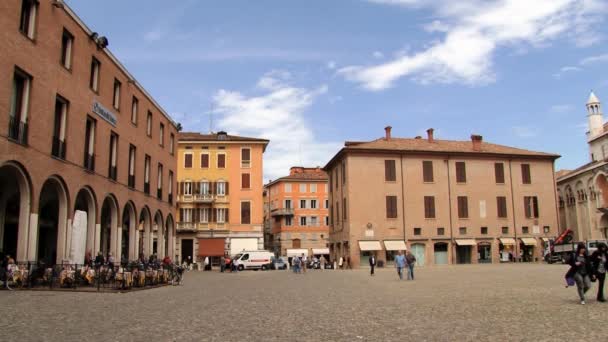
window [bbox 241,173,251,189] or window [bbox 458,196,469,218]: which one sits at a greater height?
window [bbox 241,173,251,189]

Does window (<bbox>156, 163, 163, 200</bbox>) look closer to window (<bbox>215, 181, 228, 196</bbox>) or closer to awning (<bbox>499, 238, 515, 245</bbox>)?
window (<bbox>215, 181, 228, 196</bbox>)

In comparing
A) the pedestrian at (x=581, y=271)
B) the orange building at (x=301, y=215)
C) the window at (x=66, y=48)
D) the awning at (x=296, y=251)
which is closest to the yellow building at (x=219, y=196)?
the awning at (x=296, y=251)

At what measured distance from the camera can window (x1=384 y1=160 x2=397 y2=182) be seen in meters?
48.8

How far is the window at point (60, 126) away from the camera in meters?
21.4

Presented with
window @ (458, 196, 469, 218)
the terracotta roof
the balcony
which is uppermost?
the terracotta roof

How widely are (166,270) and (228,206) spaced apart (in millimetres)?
31021

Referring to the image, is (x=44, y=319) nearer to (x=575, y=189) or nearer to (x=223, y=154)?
(x=223, y=154)

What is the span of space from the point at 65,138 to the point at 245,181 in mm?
→ 33964

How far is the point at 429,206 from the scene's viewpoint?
4903 centimetres

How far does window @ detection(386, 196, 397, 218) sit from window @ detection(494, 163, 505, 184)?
35.9ft

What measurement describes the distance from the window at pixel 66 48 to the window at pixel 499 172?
134 feet

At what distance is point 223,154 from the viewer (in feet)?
184

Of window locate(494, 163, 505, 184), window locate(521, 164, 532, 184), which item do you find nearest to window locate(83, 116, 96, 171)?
window locate(494, 163, 505, 184)

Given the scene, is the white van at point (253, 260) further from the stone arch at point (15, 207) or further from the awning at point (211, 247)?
the stone arch at point (15, 207)
